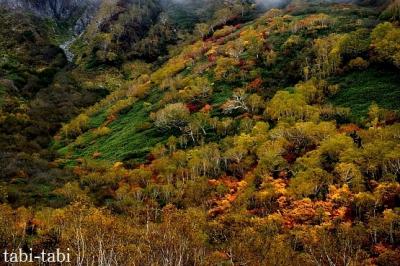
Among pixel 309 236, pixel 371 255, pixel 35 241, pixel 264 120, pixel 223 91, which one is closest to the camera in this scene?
pixel 35 241

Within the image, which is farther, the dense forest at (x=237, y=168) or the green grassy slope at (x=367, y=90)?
the green grassy slope at (x=367, y=90)

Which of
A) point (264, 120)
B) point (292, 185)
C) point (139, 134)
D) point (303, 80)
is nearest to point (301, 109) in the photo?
point (264, 120)

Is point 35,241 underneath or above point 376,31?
underneath

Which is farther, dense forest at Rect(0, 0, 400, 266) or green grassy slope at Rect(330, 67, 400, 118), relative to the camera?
green grassy slope at Rect(330, 67, 400, 118)

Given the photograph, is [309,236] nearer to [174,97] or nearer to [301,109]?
[301,109]

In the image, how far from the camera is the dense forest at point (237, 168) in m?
68.9

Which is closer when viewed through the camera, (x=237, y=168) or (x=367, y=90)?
(x=237, y=168)

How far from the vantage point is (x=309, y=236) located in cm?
8631

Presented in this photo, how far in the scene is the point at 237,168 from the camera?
126062mm

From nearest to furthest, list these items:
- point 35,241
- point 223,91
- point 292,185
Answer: point 35,241
point 292,185
point 223,91

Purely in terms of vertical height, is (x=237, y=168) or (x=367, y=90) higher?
(x=367, y=90)

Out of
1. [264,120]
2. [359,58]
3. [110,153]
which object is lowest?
[110,153]

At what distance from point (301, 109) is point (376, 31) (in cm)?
5145

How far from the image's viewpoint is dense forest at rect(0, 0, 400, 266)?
226 feet
